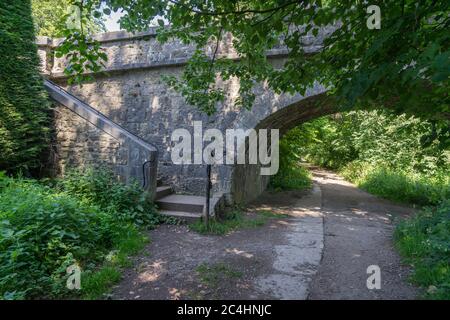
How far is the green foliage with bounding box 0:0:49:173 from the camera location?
5.51 metres

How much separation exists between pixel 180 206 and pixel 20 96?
3664 millimetres

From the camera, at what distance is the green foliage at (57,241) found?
2854 mm

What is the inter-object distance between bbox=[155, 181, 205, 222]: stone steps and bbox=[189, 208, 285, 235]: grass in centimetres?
32

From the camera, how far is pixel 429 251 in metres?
3.61

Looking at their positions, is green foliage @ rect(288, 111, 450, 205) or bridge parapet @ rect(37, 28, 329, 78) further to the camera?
green foliage @ rect(288, 111, 450, 205)

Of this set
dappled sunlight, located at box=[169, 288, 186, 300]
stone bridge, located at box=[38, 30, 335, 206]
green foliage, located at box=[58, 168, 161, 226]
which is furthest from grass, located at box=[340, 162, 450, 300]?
green foliage, located at box=[58, 168, 161, 226]

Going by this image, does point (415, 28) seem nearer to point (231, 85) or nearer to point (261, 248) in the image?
point (261, 248)

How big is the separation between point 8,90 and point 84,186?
2358 millimetres

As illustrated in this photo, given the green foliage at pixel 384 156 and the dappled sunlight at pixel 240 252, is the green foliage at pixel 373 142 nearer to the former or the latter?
the green foliage at pixel 384 156

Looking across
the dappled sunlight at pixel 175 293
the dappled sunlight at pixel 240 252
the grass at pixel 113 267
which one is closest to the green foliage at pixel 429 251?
the dappled sunlight at pixel 240 252

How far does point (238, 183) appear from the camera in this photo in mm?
7020
